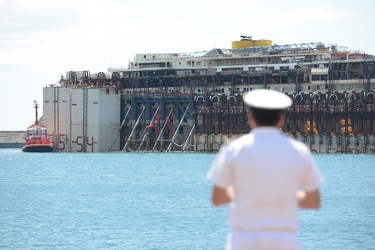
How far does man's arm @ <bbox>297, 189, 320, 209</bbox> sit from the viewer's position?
29.3ft

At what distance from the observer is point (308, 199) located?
356 inches

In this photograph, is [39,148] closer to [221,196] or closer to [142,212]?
[142,212]

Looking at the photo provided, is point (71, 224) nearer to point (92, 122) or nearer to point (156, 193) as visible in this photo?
point (156, 193)

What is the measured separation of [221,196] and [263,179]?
421 mm

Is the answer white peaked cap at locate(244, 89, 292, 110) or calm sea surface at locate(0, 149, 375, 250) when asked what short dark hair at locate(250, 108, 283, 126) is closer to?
white peaked cap at locate(244, 89, 292, 110)

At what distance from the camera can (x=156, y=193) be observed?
247ft

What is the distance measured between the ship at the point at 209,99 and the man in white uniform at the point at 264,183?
130m

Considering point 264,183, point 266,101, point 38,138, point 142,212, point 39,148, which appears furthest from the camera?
point 39,148

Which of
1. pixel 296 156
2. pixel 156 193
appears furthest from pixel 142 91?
pixel 296 156

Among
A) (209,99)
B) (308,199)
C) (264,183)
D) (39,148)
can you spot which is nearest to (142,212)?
(308,199)

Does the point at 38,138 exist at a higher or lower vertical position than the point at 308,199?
lower

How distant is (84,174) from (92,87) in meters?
52.5

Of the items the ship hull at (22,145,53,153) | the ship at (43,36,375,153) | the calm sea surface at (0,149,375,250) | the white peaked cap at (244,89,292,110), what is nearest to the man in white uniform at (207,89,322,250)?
the white peaked cap at (244,89,292,110)

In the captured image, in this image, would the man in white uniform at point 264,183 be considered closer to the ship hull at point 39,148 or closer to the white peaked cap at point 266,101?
the white peaked cap at point 266,101
